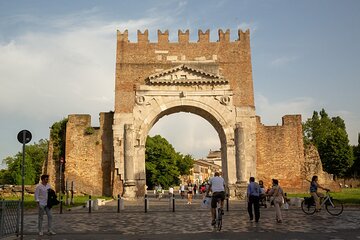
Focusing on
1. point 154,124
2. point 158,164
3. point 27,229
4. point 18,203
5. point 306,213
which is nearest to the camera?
point 18,203

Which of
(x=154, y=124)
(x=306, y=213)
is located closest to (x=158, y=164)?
(x=154, y=124)

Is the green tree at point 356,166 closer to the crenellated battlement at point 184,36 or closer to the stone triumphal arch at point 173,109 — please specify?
the stone triumphal arch at point 173,109

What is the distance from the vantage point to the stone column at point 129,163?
85.0ft

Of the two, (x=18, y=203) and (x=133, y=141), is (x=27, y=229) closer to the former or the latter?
(x=18, y=203)

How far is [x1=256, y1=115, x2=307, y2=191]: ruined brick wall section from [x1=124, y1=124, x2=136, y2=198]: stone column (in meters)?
8.03

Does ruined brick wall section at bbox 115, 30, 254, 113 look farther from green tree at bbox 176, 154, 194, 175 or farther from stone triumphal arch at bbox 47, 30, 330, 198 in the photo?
green tree at bbox 176, 154, 194, 175

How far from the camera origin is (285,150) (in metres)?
27.5

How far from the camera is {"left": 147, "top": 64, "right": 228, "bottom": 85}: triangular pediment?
27.2 meters

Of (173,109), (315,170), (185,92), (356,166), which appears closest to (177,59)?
(185,92)

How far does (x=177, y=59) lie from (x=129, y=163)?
7.54m

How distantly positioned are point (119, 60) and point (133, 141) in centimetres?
547

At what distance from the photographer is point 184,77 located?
27.5 meters

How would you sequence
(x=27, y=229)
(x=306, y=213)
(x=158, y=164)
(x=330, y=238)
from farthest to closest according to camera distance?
(x=158, y=164), (x=306, y=213), (x=27, y=229), (x=330, y=238)

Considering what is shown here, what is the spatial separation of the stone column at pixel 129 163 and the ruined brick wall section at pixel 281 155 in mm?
8030
